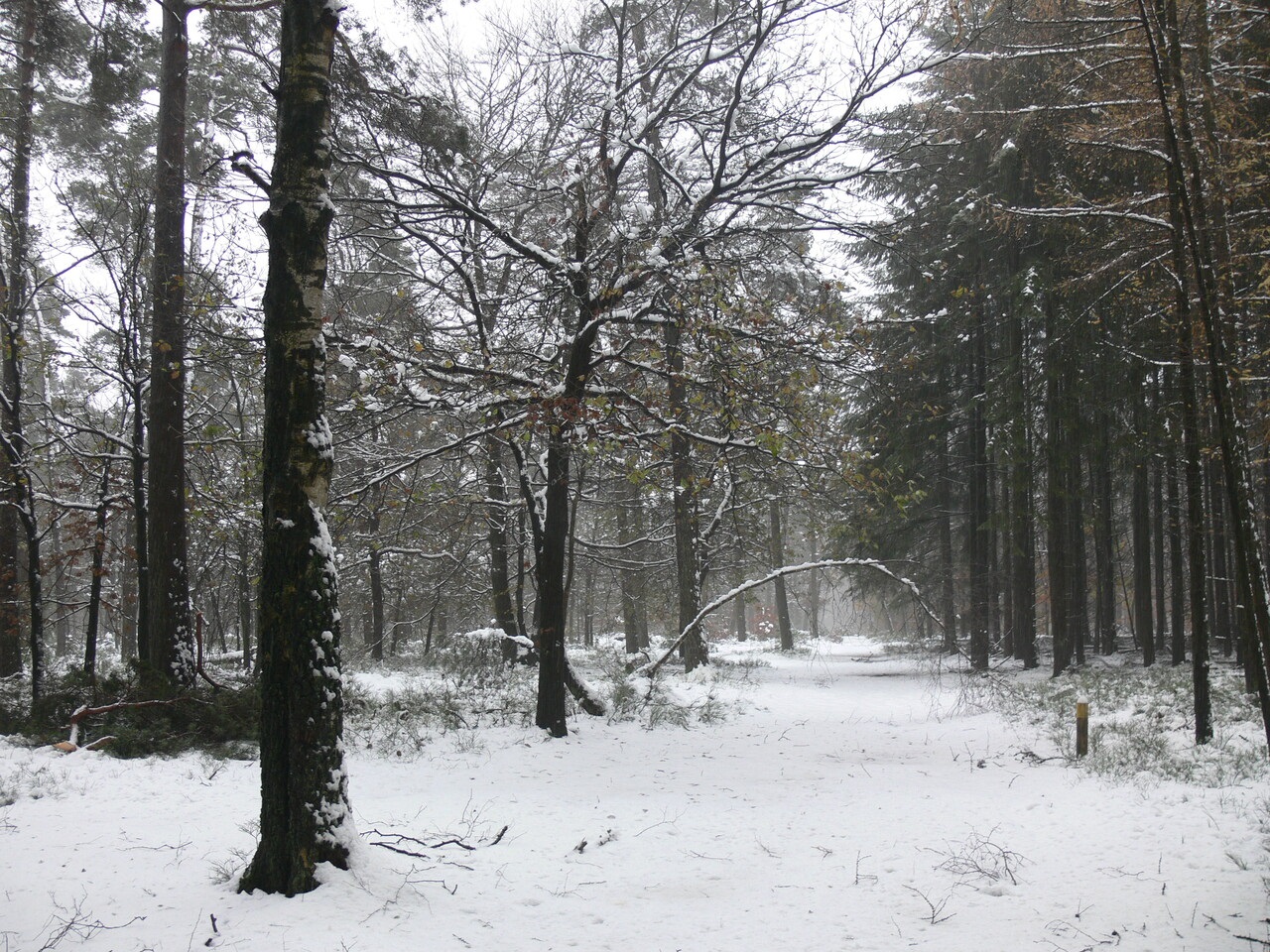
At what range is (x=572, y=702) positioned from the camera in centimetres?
1166

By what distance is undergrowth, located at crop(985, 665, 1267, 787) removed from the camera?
25.1ft

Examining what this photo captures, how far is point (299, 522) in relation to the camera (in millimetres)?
4340

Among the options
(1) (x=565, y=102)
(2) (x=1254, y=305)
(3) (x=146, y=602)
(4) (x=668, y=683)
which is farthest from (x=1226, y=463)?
(3) (x=146, y=602)

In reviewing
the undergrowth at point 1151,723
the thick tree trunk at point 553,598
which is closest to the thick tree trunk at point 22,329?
the thick tree trunk at point 553,598

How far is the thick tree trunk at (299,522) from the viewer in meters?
4.24

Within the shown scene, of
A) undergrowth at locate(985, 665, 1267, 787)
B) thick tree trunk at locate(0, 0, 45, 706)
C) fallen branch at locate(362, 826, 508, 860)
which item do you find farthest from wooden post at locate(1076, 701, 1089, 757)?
thick tree trunk at locate(0, 0, 45, 706)

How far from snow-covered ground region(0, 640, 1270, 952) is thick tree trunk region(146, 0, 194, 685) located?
2.48 m

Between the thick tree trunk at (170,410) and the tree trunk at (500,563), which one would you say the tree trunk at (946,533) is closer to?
the tree trunk at (500,563)

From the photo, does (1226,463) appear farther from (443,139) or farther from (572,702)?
(572,702)

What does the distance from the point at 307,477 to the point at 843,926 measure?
4437mm

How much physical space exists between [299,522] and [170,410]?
7530 mm

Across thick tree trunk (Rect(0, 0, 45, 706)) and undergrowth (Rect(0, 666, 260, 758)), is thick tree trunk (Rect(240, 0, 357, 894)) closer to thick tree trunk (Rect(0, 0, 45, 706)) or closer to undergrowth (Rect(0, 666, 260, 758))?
undergrowth (Rect(0, 666, 260, 758))

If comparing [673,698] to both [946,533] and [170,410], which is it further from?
[946,533]

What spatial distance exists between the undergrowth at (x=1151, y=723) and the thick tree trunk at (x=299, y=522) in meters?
7.76
